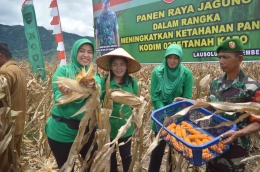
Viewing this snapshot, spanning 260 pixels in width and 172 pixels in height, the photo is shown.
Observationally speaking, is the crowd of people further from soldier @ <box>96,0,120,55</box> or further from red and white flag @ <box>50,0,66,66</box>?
soldier @ <box>96,0,120,55</box>

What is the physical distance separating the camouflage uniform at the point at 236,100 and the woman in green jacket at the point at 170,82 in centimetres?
48

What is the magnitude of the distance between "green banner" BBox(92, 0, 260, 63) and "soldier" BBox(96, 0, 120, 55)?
0.03m

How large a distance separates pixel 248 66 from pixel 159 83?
2.94 m

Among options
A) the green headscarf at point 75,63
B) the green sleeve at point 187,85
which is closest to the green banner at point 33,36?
the green headscarf at point 75,63

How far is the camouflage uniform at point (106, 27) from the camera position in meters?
5.49

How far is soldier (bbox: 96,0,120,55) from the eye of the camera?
18.0 feet

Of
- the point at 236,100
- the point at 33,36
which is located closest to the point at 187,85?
the point at 236,100

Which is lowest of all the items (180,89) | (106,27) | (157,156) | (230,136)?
(157,156)

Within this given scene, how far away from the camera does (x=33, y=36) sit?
5.06 meters

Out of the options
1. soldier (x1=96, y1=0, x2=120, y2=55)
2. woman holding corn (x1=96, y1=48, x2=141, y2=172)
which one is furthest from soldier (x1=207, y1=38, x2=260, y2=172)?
soldier (x1=96, y1=0, x2=120, y2=55)

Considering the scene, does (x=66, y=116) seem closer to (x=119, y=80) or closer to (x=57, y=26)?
(x=119, y=80)

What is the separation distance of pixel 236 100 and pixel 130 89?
0.85m

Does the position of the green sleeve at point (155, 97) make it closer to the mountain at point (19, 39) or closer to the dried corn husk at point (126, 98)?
the dried corn husk at point (126, 98)

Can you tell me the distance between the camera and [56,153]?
169 centimetres
